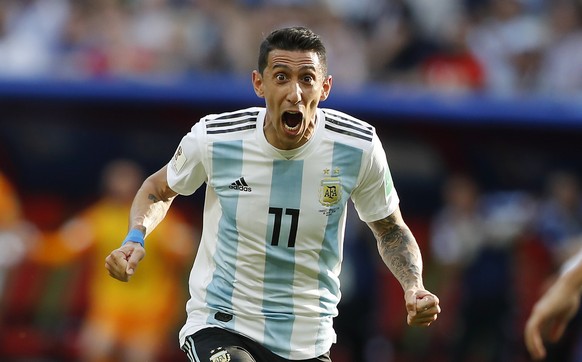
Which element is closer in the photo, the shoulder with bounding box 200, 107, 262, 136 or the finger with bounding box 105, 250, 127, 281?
the finger with bounding box 105, 250, 127, 281

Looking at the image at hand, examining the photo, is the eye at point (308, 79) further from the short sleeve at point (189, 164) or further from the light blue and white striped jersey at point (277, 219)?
the short sleeve at point (189, 164)

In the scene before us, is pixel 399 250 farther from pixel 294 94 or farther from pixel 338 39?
→ pixel 338 39

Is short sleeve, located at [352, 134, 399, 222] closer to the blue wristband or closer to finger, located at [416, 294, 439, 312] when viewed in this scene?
finger, located at [416, 294, 439, 312]

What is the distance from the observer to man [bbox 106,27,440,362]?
18.8 feet

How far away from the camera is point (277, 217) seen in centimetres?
575

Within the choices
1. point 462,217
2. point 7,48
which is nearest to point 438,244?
point 462,217

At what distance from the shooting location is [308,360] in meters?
5.80

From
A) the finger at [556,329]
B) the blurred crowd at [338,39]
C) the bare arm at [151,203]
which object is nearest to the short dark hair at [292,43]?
the bare arm at [151,203]

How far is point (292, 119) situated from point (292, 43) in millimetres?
358

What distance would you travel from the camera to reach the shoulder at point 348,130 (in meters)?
5.82

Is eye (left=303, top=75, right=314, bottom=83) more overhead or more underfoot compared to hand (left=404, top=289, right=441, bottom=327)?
more overhead

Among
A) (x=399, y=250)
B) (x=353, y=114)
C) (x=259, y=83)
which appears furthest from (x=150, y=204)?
(x=353, y=114)

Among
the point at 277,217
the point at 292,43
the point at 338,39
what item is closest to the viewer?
the point at 292,43

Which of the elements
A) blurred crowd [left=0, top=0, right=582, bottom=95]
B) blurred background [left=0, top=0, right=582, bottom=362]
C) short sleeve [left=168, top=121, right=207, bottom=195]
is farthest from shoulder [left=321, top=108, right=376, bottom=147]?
blurred crowd [left=0, top=0, right=582, bottom=95]
